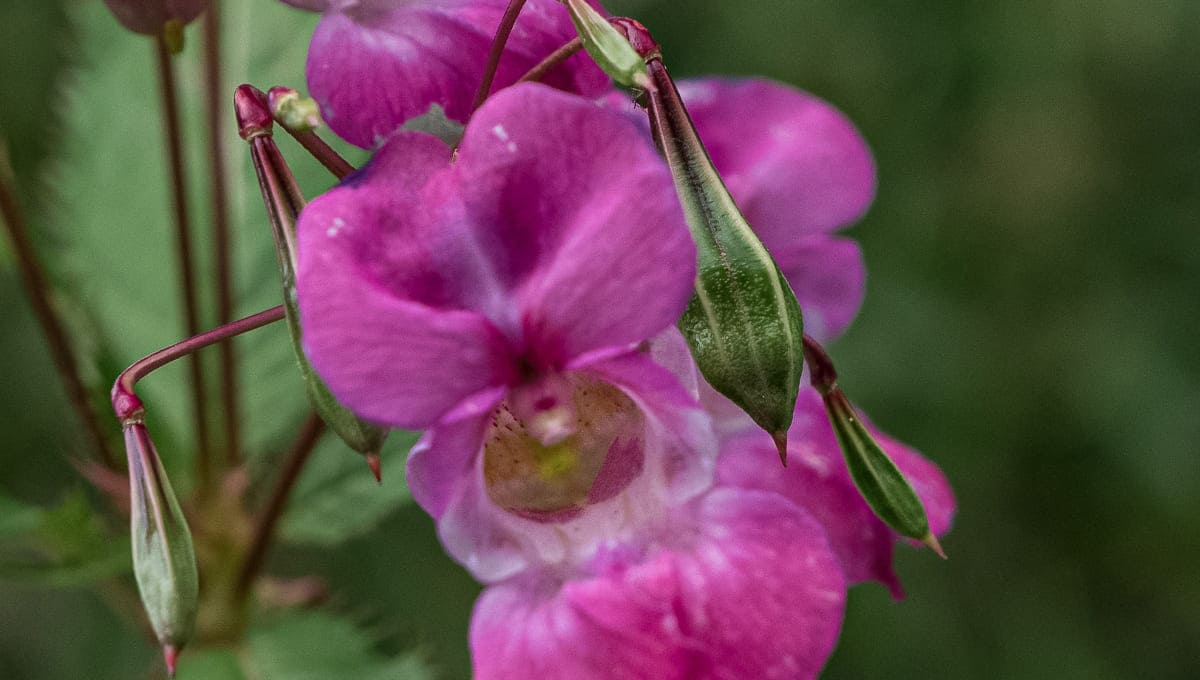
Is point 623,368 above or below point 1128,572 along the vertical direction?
above

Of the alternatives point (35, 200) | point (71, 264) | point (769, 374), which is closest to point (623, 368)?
point (769, 374)

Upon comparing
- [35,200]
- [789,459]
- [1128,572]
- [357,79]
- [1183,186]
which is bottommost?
[1128,572]

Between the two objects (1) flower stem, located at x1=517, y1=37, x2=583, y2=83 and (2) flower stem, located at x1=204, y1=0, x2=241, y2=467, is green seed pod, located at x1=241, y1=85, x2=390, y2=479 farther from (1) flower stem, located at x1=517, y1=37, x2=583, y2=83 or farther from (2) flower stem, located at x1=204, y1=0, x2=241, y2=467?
(2) flower stem, located at x1=204, y1=0, x2=241, y2=467

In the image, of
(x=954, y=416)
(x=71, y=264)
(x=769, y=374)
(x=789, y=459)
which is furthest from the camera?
(x=954, y=416)

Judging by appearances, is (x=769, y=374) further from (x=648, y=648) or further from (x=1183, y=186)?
(x=1183, y=186)

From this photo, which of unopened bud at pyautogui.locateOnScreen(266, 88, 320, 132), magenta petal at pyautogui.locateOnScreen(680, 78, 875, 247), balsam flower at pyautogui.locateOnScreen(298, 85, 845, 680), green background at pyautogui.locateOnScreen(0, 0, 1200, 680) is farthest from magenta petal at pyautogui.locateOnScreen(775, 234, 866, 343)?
green background at pyautogui.locateOnScreen(0, 0, 1200, 680)

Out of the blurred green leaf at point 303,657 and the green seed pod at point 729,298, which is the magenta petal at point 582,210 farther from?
the blurred green leaf at point 303,657

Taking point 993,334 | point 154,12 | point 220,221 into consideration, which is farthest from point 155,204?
point 993,334

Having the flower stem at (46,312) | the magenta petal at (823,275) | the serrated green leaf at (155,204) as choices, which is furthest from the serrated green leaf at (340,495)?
the magenta petal at (823,275)
